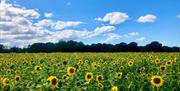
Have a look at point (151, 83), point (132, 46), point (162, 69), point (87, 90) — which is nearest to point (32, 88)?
point (87, 90)

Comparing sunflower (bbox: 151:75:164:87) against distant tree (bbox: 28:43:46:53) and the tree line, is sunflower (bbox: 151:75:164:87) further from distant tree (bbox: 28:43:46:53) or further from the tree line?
distant tree (bbox: 28:43:46:53)

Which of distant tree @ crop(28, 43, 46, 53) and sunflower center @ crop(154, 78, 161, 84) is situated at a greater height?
distant tree @ crop(28, 43, 46, 53)

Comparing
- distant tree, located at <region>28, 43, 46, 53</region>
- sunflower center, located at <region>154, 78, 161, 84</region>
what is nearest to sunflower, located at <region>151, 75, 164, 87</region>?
sunflower center, located at <region>154, 78, 161, 84</region>

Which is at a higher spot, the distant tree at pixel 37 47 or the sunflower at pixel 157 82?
the distant tree at pixel 37 47

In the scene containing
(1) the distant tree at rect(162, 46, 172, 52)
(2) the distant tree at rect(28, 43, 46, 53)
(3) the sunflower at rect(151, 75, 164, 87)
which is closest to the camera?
(3) the sunflower at rect(151, 75, 164, 87)

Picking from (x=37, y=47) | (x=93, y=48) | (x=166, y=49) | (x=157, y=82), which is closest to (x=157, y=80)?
(x=157, y=82)

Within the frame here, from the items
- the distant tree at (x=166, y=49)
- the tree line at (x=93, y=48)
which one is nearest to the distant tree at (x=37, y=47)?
the tree line at (x=93, y=48)

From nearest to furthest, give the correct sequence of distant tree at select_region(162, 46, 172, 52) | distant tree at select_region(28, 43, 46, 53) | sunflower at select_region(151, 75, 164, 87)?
sunflower at select_region(151, 75, 164, 87) → distant tree at select_region(162, 46, 172, 52) → distant tree at select_region(28, 43, 46, 53)

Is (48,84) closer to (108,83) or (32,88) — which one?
(32,88)

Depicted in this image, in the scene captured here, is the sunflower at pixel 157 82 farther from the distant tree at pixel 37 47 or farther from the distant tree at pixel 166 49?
the distant tree at pixel 37 47

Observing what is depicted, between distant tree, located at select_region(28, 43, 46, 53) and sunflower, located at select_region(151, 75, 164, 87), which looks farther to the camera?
distant tree, located at select_region(28, 43, 46, 53)

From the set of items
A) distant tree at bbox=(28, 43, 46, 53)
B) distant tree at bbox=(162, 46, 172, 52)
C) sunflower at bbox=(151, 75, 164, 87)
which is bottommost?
sunflower at bbox=(151, 75, 164, 87)

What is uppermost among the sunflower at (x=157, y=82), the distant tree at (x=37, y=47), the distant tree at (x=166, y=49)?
the distant tree at (x=37, y=47)

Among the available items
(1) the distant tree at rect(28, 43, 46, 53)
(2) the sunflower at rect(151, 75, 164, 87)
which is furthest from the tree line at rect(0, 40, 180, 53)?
(2) the sunflower at rect(151, 75, 164, 87)
